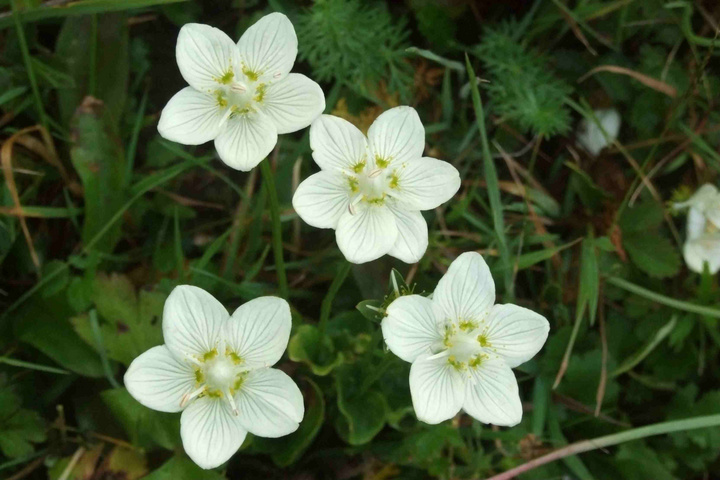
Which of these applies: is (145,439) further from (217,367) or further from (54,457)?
(217,367)

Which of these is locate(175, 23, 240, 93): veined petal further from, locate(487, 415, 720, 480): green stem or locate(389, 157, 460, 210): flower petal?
locate(487, 415, 720, 480): green stem

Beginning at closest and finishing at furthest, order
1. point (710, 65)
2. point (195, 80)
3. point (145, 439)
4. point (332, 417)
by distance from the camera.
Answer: point (195, 80) → point (145, 439) → point (332, 417) → point (710, 65)

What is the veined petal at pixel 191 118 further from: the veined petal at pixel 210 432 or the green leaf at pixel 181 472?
the green leaf at pixel 181 472

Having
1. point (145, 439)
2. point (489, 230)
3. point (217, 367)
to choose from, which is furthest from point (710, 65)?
point (145, 439)

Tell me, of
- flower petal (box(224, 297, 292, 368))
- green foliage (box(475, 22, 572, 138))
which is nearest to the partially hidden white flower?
green foliage (box(475, 22, 572, 138))

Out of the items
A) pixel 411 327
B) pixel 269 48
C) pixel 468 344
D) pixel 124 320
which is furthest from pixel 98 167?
pixel 468 344

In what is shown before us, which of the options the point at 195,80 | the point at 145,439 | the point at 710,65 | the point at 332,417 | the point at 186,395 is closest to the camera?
the point at 186,395
